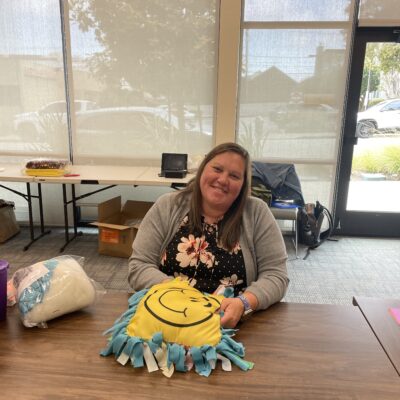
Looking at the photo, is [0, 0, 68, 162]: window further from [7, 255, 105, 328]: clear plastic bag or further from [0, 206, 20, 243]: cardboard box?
[7, 255, 105, 328]: clear plastic bag

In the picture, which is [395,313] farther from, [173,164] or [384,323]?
[173,164]

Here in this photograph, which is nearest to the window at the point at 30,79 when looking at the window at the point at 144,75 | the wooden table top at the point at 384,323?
the window at the point at 144,75

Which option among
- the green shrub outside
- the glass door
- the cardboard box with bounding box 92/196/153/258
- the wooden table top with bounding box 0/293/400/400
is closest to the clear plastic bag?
the wooden table top with bounding box 0/293/400/400

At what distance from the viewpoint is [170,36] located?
3.60 m

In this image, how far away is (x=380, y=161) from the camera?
3.91 meters

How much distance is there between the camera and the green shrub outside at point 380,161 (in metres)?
3.87

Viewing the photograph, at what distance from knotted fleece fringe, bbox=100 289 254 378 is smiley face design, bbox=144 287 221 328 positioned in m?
0.05

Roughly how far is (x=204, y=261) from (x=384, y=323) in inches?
24.3

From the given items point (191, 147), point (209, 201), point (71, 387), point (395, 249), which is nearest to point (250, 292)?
point (209, 201)

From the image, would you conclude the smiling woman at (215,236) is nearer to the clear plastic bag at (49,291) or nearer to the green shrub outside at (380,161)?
the clear plastic bag at (49,291)

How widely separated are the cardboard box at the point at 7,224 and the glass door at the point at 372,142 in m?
3.38

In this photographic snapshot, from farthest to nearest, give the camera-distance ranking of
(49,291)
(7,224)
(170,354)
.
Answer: (7,224), (49,291), (170,354)

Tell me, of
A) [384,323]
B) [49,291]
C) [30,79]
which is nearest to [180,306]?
[49,291]

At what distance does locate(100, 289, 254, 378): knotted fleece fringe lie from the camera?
866mm
